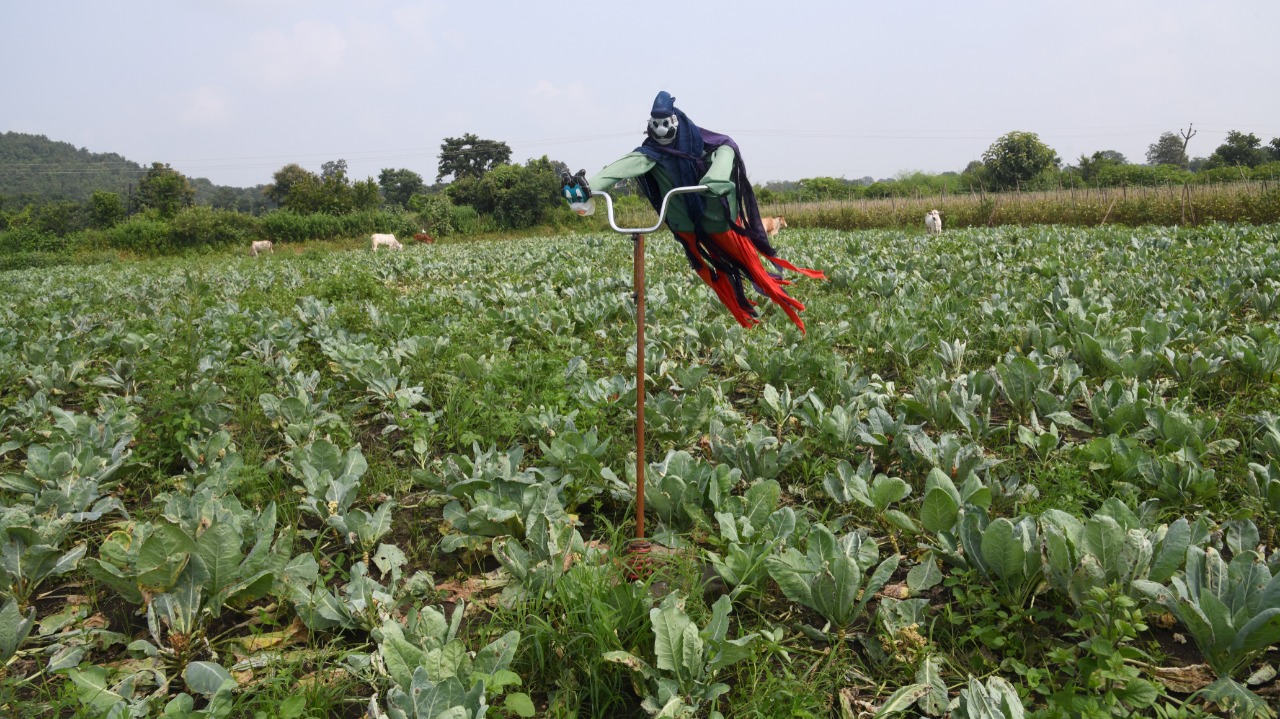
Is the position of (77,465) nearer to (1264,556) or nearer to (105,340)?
(105,340)

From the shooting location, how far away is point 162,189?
5900cm

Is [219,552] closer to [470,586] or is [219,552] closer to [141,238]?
[470,586]

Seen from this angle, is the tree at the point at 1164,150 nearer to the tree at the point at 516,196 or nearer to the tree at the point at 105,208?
the tree at the point at 516,196

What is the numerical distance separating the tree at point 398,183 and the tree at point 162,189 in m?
23.8

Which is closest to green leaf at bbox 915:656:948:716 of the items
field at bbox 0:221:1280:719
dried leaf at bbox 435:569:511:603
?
field at bbox 0:221:1280:719

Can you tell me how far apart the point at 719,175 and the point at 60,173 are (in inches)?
4934

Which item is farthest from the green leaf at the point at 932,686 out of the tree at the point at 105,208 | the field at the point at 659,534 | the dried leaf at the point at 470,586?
the tree at the point at 105,208

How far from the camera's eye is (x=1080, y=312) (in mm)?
4836

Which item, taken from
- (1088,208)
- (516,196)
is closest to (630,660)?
(1088,208)

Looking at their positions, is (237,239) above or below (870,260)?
above

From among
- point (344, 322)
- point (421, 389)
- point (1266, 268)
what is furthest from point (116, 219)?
point (1266, 268)

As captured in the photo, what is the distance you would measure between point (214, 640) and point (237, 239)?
133 ft

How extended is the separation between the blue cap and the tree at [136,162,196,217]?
2676 inches

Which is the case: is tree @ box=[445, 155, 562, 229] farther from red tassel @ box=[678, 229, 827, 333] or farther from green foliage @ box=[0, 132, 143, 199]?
green foliage @ box=[0, 132, 143, 199]
